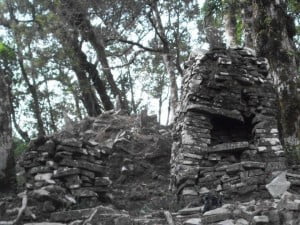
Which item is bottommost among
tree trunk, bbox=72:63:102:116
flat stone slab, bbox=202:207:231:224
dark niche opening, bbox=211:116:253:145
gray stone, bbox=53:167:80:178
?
flat stone slab, bbox=202:207:231:224

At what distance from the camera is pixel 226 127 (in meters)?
8.23

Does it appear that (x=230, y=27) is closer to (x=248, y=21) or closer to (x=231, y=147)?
(x=248, y=21)

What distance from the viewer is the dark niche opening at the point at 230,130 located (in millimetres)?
8023

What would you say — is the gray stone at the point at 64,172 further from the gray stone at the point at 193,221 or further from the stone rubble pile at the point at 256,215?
the gray stone at the point at 193,221

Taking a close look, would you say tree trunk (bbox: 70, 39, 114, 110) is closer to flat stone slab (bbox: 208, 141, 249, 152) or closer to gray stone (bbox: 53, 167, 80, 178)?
flat stone slab (bbox: 208, 141, 249, 152)

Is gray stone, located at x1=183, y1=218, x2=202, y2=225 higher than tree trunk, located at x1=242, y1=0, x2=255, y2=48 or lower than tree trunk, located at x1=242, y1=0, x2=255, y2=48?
lower

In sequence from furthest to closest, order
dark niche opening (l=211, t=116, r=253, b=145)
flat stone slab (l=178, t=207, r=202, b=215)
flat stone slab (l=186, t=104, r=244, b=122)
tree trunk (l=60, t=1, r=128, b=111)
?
tree trunk (l=60, t=1, r=128, b=111) → dark niche opening (l=211, t=116, r=253, b=145) → flat stone slab (l=186, t=104, r=244, b=122) → flat stone slab (l=178, t=207, r=202, b=215)

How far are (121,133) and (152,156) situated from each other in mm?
1441

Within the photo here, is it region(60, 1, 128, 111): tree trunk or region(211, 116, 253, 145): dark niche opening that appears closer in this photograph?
region(211, 116, 253, 145): dark niche opening

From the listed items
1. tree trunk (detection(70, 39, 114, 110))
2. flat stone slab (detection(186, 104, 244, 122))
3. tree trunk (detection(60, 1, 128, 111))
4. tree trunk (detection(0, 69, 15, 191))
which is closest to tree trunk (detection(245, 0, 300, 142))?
flat stone slab (detection(186, 104, 244, 122))

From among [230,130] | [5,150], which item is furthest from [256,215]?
[5,150]

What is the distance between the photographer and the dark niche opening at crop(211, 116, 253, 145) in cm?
802

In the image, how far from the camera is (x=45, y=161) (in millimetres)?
Answer: 6574

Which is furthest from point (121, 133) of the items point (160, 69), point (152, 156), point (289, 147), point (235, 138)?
point (160, 69)
